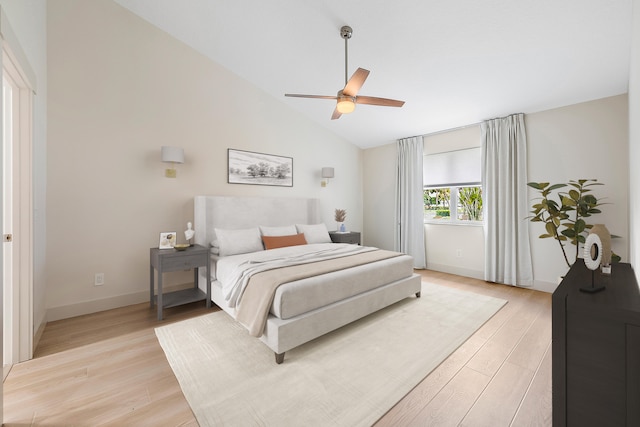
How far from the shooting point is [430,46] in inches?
109

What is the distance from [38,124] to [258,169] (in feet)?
7.84

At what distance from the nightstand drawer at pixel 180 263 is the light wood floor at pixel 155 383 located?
564mm

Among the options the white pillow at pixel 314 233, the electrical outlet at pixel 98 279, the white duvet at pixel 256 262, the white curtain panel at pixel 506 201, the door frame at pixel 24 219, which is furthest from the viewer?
the white pillow at pixel 314 233

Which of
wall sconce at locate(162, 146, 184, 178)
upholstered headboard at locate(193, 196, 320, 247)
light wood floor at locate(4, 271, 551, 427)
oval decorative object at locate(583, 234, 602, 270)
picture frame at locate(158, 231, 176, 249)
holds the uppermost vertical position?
wall sconce at locate(162, 146, 184, 178)

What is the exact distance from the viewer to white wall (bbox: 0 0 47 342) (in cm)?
206

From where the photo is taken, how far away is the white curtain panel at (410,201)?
4887mm

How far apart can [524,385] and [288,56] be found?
391cm

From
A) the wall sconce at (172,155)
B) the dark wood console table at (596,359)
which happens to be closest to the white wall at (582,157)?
the dark wood console table at (596,359)

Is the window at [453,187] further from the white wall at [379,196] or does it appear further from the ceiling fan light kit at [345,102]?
the ceiling fan light kit at [345,102]

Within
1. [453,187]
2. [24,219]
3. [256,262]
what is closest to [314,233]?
[256,262]

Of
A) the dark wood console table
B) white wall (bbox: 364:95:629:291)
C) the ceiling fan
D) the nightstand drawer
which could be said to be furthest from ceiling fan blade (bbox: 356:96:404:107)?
white wall (bbox: 364:95:629:291)

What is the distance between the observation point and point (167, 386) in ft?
5.81

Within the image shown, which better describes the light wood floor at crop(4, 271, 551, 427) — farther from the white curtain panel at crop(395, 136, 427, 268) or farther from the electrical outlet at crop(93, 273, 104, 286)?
the white curtain panel at crop(395, 136, 427, 268)

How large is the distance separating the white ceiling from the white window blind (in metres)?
0.59
